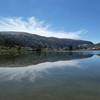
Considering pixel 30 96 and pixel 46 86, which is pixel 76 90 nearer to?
pixel 46 86

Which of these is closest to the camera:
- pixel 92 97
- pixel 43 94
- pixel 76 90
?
pixel 92 97

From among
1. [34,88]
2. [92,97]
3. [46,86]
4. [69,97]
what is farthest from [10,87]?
[92,97]

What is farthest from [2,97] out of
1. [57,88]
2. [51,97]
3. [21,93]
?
[57,88]

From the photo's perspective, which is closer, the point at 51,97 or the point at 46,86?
the point at 51,97

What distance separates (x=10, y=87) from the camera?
45.0 feet

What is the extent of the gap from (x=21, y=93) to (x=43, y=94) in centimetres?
175

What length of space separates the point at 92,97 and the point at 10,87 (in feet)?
23.7

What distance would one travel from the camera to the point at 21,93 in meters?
11.9

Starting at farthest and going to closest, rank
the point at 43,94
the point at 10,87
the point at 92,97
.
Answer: the point at 10,87, the point at 43,94, the point at 92,97

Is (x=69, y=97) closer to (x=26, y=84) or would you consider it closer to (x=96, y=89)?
(x=96, y=89)

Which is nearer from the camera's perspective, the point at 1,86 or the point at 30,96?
the point at 30,96

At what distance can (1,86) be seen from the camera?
14.1 m

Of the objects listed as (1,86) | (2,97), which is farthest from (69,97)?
(1,86)

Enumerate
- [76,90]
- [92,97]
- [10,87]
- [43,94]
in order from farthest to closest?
[10,87]
[76,90]
[43,94]
[92,97]
